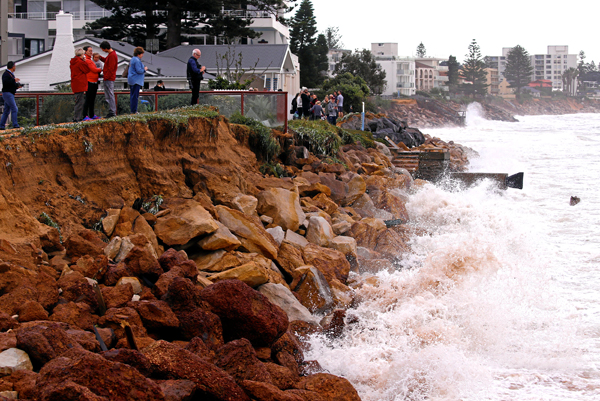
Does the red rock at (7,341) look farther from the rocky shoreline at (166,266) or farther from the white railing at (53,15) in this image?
the white railing at (53,15)

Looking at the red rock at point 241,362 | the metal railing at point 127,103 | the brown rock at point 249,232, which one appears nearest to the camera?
the red rock at point 241,362

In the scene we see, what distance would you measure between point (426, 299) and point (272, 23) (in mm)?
43146

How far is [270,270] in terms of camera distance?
9148mm

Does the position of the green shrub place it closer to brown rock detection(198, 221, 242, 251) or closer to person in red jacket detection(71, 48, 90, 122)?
person in red jacket detection(71, 48, 90, 122)

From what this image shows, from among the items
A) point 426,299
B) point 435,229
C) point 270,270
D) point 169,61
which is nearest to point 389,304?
point 426,299

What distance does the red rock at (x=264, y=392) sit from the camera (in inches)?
217

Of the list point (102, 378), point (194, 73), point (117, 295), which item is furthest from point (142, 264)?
point (194, 73)

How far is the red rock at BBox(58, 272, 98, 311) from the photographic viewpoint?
6.44 metres

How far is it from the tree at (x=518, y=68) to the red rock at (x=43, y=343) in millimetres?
167796

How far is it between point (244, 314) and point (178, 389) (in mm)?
1665

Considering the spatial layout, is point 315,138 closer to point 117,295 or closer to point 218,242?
point 218,242

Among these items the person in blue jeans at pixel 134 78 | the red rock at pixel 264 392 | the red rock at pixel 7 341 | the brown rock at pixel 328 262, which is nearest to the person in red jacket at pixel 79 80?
the person in blue jeans at pixel 134 78

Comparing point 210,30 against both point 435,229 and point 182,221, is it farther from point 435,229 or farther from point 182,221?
point 182,221

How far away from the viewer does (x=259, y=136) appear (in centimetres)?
1487
